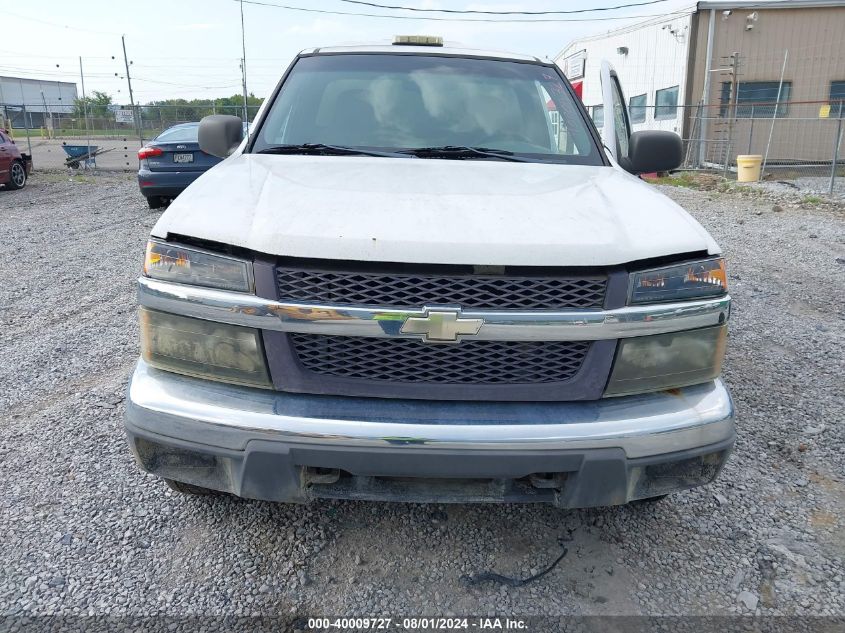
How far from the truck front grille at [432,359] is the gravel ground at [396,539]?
0.80m

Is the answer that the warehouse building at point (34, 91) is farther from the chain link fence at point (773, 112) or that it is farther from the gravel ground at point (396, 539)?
the gravel ground at point (396, 539)

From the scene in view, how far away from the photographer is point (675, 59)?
64.8 ft

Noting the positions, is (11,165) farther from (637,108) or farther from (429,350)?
(637,108)

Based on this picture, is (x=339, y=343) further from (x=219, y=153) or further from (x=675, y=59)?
→ (x=675, y=59)

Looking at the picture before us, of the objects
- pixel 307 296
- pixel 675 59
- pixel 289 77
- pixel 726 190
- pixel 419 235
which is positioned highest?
pixel 675 59

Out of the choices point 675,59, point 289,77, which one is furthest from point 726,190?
point 289,77

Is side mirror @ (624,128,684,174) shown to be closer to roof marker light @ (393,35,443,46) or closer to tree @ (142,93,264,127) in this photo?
roof marker light @ (393,35,443,46)

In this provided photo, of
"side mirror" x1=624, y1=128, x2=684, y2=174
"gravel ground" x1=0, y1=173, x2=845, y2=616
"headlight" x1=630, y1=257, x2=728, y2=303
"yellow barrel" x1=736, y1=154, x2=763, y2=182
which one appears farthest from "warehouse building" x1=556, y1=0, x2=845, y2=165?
"headlight" x1=630, y1=257, x2=728, y2=303

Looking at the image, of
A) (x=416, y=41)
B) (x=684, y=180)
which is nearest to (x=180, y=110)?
(x=684, y=180)

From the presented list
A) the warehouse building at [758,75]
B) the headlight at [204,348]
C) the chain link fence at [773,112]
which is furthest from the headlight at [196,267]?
the warehouse building at [758,75]

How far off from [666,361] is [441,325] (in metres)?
0.76

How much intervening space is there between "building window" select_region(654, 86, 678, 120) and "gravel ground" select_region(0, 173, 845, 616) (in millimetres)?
17993

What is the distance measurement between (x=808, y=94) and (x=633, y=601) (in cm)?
2123

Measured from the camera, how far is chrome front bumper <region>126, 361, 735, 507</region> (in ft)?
6.49
